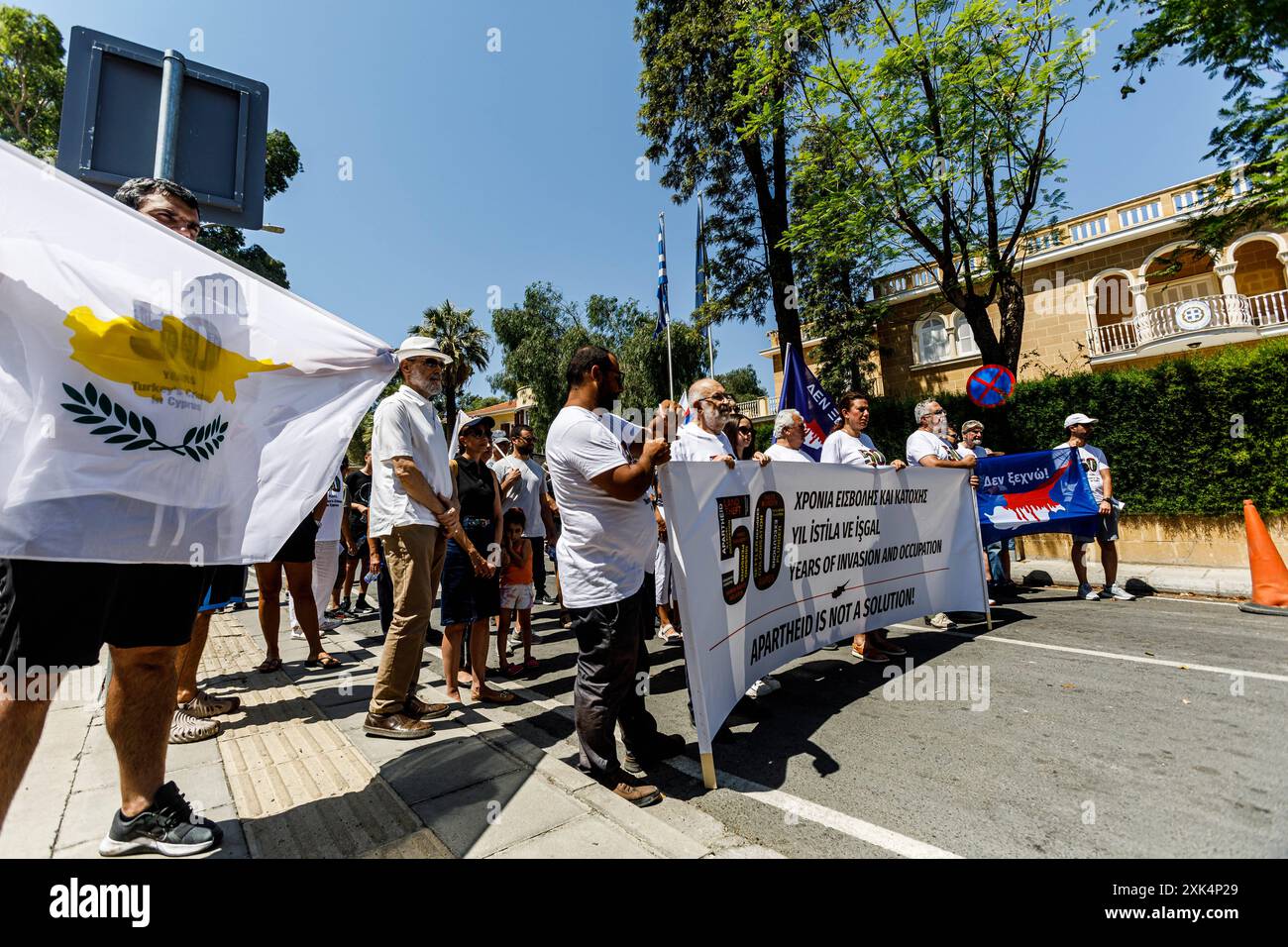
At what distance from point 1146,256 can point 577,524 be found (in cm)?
2388

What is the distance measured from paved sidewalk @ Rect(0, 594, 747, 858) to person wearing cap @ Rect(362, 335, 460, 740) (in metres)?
0.21

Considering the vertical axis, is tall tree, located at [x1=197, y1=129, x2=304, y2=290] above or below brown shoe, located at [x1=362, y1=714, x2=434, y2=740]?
above

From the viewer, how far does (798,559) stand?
3820mm

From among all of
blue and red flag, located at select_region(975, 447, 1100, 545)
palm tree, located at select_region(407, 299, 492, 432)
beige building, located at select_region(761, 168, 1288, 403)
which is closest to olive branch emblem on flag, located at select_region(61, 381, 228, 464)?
blue and red flag, located at select_region(975, 447, 1100, 545)

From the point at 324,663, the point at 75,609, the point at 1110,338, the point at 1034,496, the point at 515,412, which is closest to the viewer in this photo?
the point at 75,609

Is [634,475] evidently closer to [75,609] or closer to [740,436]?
[75,609]

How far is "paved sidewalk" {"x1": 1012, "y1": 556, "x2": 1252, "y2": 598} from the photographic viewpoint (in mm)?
7337

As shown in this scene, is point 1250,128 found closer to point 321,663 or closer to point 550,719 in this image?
point 550,719

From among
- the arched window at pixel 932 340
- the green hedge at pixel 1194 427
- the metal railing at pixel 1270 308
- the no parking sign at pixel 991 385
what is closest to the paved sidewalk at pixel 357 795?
the no parking sign at pixel 991 385

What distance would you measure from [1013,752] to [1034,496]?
A: 17.6 ft

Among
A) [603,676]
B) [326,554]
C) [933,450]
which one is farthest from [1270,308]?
[326,554]

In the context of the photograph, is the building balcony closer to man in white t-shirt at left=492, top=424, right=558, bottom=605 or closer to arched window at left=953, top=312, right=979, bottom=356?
arched window at left=953, top=312, right=979, bottom=356

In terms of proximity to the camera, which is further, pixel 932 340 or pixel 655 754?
pixel 932 340

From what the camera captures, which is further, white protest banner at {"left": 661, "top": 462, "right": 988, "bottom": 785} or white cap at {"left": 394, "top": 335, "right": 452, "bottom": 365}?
white cap at {"left": 394, "top": 335, "right": 452, "bottom": 365}
